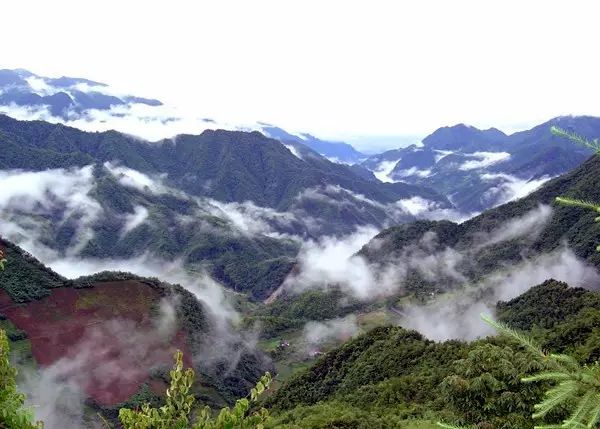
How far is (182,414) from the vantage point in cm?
1401

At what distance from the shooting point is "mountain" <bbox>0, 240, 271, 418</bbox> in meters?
130

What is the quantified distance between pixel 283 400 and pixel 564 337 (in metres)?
59.5

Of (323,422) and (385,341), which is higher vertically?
(323,422)

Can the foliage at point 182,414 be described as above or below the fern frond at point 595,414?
below

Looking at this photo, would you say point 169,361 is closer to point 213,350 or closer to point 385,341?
point 213,350

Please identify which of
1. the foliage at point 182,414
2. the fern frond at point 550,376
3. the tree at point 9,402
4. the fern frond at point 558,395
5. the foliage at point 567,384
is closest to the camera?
the fern frond at point 558,395

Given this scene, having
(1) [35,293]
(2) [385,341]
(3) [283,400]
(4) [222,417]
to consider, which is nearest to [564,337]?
(2) [385,341]

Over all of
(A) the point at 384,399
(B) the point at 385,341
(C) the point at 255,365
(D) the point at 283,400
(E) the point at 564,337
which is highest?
(E) the point at 564,337

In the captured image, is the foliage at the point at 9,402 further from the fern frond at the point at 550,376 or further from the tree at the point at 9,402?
the fern frond at the point at 550,376

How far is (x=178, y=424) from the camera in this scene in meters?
13.9

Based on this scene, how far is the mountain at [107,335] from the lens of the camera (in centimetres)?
13050

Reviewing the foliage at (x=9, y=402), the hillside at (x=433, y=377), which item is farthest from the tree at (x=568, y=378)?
the hillside at (x=433, y=377)

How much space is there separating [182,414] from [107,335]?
5646 inches

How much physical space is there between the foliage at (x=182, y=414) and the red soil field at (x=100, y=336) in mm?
125455
